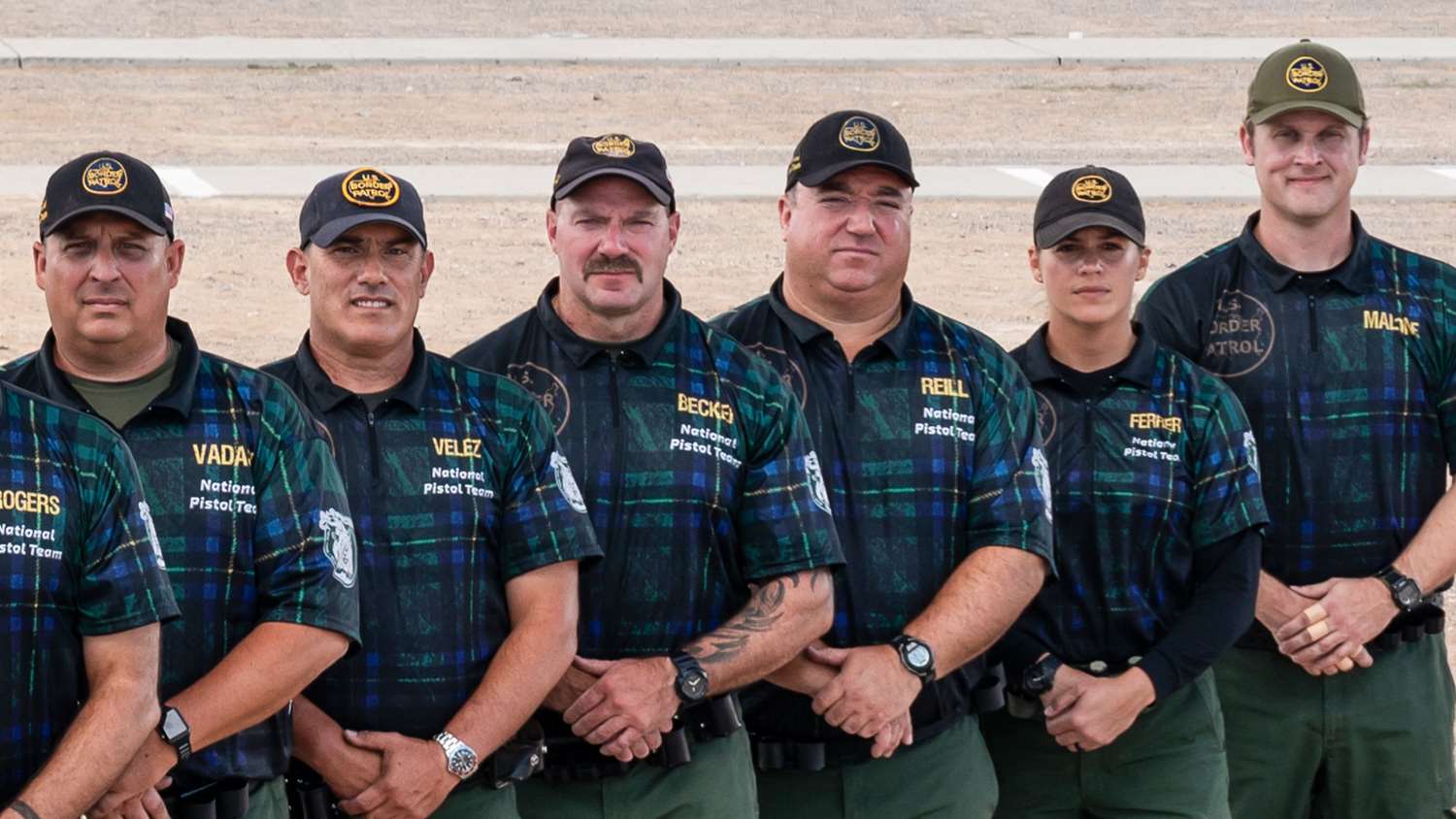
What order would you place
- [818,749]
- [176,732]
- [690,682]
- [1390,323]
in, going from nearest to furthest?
[176,732], [690,682], [818,749], [1390,323]

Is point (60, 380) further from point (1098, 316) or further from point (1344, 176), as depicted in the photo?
point (1344, 176)

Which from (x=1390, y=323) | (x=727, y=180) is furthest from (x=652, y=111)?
(x=1390, y=323)

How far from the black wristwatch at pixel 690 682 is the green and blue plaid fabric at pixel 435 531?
37cm

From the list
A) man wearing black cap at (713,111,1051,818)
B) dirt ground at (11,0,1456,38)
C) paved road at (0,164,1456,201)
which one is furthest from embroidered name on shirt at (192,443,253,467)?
dirt ground at (11,0,1456,38)

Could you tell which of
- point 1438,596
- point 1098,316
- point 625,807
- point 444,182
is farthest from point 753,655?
point 444,182

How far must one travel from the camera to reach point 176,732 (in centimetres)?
457

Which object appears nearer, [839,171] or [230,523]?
[230,523]

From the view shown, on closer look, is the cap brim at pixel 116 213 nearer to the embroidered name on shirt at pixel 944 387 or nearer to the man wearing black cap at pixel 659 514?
the man wearing black cap at pixel 659 514

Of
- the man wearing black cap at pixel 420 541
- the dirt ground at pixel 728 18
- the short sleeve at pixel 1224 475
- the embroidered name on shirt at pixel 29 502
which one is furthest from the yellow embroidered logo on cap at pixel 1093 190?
the dirt ground at pixel 728 18

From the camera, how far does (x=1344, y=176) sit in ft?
20.5

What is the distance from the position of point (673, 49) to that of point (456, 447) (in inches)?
824

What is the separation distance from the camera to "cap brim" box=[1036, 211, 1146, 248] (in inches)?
229

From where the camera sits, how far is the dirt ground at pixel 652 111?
19984 mm

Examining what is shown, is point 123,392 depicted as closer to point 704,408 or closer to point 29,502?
point 29,502
